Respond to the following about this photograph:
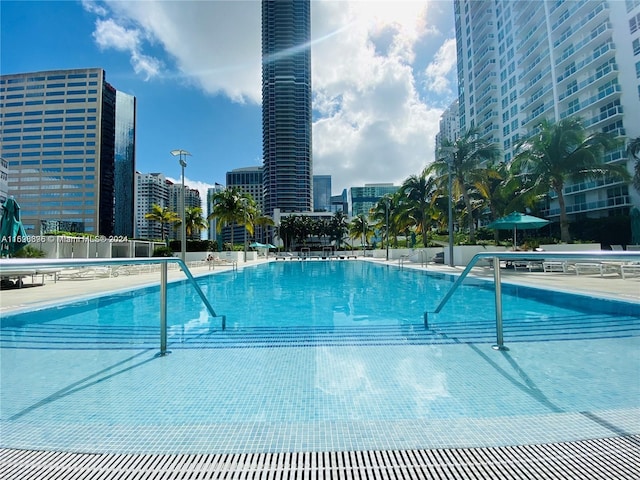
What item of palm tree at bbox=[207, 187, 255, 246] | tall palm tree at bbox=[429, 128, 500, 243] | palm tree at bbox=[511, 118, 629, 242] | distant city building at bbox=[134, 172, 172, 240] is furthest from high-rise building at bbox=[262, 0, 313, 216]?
palm tree at bbox=[511, 118, 629, 242]

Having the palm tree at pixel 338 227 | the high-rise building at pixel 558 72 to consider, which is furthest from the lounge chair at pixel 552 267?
the palm tree at pixel 338 227

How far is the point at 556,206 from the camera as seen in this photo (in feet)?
125

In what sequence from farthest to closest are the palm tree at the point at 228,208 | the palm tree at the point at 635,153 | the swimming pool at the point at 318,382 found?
the palm tree at the point at 228,208 < the palm tree at the point at 635,153 < the swimming pool at the point at 318,382

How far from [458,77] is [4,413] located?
79.0 meters

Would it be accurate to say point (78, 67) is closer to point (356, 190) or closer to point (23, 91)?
point (23, 91)

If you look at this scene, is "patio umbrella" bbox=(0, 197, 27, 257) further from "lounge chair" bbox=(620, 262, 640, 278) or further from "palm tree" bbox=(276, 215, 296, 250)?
"palm tree" bbox=(276, 215, 296, 250)

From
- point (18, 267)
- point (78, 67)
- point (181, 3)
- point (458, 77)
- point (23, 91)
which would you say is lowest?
point (18, 267)

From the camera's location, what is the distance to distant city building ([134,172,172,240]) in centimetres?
13038

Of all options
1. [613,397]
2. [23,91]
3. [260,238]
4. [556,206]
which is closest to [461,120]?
[556,206]

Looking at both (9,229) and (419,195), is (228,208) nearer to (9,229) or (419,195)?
(419,195)

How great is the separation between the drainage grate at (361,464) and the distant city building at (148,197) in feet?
466

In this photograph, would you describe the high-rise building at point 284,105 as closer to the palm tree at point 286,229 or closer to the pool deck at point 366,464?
the palm tree at point 286,229

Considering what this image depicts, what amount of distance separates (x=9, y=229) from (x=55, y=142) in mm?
114442

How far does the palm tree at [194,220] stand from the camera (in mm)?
40875
